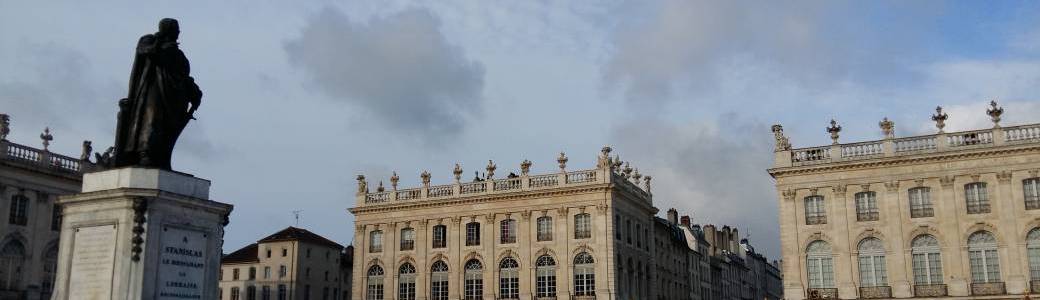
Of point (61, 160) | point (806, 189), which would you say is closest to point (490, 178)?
point (806, 189)

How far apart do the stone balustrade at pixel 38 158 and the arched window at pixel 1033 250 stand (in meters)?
44.6

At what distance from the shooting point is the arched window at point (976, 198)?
147ft

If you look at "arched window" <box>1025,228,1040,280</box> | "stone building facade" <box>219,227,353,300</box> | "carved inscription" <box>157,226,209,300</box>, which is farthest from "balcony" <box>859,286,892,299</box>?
"stone building facade" <box>219,227,353,300</box>

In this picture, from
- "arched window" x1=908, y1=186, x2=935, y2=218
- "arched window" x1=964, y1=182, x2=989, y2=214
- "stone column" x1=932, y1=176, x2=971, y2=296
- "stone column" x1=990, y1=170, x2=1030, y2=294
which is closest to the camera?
"stone column" x1=990, y1=170, x2=1030, y2=294

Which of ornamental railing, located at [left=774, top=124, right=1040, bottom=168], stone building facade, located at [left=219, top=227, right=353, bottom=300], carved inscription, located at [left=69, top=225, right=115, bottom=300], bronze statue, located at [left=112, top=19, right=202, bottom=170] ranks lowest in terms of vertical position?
carved inscription, located at [left=69, top=225, right=115, bottom=300]

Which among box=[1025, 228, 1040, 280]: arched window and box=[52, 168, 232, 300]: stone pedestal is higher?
box=[1025, 228, 1040, 280]: arched window

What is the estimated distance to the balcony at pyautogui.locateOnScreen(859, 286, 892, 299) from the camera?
149 feet

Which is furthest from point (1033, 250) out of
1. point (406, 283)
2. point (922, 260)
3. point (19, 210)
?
point (19, 210)

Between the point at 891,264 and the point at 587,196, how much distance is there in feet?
53.1

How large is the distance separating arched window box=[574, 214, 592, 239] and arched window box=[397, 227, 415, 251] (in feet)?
33.1

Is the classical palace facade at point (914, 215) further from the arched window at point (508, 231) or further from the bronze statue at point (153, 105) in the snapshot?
the bronze statue at point (153, 105)

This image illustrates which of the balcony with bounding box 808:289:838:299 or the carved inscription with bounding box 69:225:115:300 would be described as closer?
the carved inscription with bounding box 69:225:115:300

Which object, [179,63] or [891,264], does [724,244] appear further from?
[179,63]

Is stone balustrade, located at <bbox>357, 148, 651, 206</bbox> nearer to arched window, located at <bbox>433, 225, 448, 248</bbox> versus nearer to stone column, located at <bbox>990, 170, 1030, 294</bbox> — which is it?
arched window, located at <bbox>433, 225, 448, 248</bbox>
